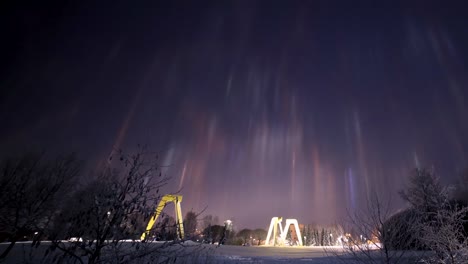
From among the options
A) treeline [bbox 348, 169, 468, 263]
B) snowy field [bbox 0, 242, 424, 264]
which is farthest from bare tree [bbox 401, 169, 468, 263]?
snowy field [bbox 0, 242, 424, 264]

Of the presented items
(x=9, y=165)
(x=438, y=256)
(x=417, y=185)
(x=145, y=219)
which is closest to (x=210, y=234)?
(x=145, y=219)

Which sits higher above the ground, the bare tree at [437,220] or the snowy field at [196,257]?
the bare tree at [437,220]

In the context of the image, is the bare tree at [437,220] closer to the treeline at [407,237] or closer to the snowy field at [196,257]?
the treeline at [407,237]

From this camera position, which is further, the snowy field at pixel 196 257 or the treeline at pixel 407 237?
the treeline at pixel 407 237

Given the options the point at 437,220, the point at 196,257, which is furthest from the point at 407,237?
the point at 196,257

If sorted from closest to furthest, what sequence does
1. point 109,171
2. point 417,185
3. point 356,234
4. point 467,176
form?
point 109,171, point 356,234, point 417,185, point 467,176

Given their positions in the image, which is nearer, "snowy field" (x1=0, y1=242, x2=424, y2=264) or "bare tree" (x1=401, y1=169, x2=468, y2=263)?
"snowy field" (x1=0, y1=242, x2=424, y2=264)

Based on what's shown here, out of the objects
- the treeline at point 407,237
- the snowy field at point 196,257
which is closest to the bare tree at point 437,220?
the treeline at point 407,237

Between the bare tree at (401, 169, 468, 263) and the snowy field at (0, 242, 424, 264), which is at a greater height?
the bare tree at (401, 169, 468, 263)

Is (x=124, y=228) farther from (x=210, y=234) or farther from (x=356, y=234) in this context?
(x=356, y=234)

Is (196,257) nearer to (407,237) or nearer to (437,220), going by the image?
(407,237)

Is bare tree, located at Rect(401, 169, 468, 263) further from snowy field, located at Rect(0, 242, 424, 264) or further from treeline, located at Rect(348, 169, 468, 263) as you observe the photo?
snowy field, located at Rect(0, 242, 424, 264)

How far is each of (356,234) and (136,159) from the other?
8.95 m

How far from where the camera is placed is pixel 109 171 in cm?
512
